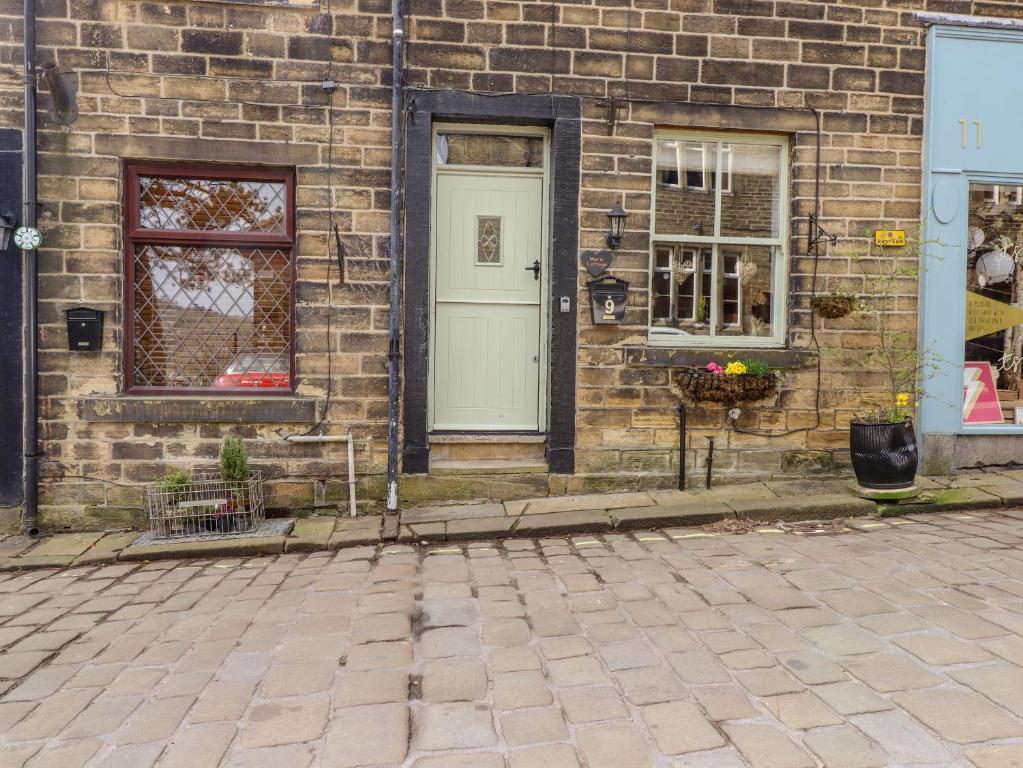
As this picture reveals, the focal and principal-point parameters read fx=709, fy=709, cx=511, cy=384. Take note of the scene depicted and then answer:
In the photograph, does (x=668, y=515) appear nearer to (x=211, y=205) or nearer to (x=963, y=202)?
(x=963, y=202)

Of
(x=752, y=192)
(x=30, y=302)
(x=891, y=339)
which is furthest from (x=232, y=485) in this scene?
(x=891, y=339)

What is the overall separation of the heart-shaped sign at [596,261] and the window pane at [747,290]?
1.12m

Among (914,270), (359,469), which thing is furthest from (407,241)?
(914,270)

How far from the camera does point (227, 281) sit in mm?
5719

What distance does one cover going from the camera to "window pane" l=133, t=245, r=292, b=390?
565 cm

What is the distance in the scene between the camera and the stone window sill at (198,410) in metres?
5.45

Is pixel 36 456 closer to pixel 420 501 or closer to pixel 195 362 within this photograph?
pixel 195 362

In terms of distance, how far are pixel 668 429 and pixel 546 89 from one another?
9.75ft

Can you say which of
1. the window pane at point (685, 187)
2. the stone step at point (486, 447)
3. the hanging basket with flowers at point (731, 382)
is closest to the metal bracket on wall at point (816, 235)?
the window pane at point (685, 187)

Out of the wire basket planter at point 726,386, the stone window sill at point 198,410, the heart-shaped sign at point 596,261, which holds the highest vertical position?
the heart-shaped sign at point 596,261

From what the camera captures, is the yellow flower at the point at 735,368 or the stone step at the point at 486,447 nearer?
the yellow flower at the point at 735,368

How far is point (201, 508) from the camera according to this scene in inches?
204

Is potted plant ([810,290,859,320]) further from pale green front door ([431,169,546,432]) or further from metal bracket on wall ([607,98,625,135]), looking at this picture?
pale green front door ([431,169,546,432])

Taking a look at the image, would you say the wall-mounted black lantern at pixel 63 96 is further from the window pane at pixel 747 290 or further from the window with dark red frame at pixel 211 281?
the window pane at pixel 747 290
